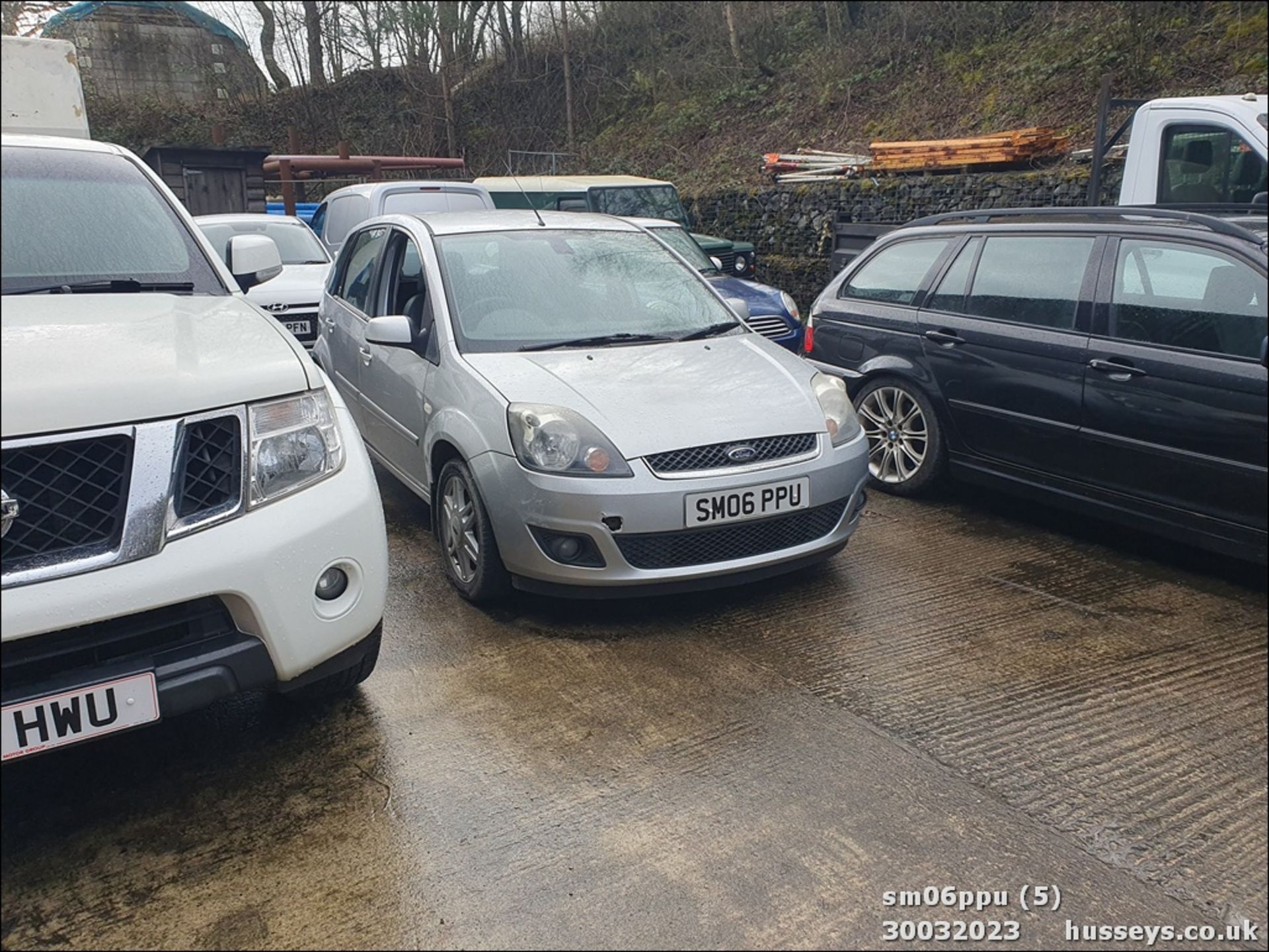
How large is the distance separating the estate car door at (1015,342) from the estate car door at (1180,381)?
122 millimetres

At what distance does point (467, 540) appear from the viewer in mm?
3994

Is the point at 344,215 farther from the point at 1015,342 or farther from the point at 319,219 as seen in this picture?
the point at 1015,342

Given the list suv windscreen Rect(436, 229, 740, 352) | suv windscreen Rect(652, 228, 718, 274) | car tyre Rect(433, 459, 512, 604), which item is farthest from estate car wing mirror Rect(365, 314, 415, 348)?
suv windscreen Rect(652, 228, 718, 274)

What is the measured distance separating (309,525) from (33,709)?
75 cm

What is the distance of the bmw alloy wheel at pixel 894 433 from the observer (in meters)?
5.20

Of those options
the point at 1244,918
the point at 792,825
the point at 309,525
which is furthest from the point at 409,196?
the point at 1244,918

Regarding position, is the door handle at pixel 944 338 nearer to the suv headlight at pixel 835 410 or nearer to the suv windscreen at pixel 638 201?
the suv headlight at pixel 835 410

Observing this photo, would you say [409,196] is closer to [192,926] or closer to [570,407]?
[570,407]

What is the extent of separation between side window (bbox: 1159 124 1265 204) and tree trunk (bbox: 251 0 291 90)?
36.1 ft

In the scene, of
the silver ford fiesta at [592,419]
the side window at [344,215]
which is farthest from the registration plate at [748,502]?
the side window at [344,215]

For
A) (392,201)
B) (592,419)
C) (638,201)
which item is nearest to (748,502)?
(592,419)

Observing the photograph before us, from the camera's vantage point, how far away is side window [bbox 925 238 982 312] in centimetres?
498

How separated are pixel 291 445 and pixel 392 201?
7.77 meters

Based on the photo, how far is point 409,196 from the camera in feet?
32.6
